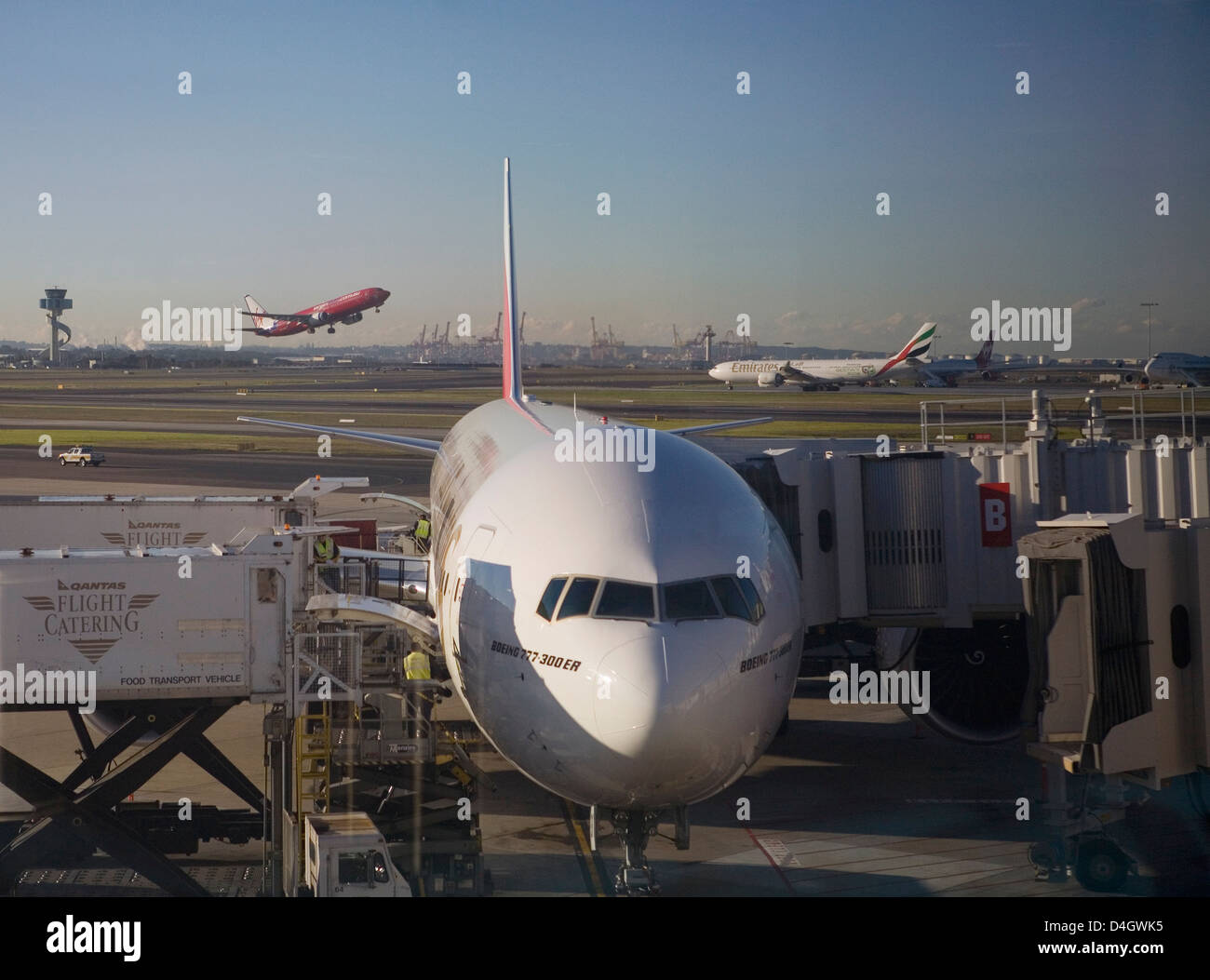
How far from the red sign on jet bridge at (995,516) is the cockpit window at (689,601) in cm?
837

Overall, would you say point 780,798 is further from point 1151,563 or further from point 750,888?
point 1151,563

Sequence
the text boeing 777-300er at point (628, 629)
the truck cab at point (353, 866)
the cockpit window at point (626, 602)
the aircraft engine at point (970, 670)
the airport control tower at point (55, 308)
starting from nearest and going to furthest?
the text boeing 777-300er at point (628, 629), the cockpit window at point (626, 602), the truck cab at point (353, 866), the aircraft engine at point (970, 670), the airport control tower at point (55, 308)

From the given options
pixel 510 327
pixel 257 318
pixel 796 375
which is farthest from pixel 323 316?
pixel 510 327

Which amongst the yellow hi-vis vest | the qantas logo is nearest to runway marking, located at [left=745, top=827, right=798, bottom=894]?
Result: the yellow hi-vis vest

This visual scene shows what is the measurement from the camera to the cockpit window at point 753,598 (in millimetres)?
10852

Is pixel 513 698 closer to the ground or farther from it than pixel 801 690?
farther from it

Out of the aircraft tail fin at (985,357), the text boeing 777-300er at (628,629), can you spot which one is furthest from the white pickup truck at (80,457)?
the aircraft tail fin at (985,357)

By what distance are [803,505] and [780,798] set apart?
4.00 metres

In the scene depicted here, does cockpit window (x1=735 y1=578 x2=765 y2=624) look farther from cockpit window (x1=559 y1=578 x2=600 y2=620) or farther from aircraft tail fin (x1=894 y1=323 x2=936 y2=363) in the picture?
aircraft tail fin (x1=894 y1=323 x2=936 y2=363)

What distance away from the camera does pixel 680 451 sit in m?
13.1

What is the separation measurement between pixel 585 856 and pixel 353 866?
351 centimetres

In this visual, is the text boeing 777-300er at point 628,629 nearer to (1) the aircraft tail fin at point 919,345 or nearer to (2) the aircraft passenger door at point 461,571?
(2) the aircraft passenger door at point 461,571

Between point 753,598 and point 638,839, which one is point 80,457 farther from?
point 753,598
